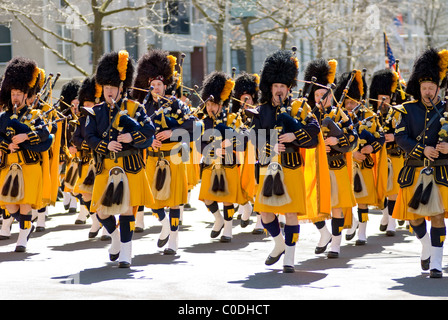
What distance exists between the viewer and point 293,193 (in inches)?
342

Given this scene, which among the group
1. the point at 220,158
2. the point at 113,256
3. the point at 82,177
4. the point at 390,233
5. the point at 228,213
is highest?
Answer: the point at 220,158

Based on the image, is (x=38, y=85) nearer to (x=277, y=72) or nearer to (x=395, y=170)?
(x=277, y=72)

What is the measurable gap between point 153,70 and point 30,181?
192 centimetres

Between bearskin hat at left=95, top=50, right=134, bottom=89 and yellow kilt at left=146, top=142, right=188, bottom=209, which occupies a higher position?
bearskin hat at left=95, top=50, right=134, bottom=89

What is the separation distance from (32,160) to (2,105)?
2.47 ft

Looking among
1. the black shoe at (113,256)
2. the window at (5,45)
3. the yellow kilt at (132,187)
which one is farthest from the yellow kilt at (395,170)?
the window at (5,45)

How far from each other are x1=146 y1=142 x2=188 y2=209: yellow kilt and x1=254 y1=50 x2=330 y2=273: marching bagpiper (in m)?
1.71

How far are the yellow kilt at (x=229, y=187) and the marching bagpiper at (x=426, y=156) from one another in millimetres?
3122

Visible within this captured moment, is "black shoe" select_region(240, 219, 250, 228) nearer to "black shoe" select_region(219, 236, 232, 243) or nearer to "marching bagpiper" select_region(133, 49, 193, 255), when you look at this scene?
"black shoe" select_region(219, 236, 232, 243)

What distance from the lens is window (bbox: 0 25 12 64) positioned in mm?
27719

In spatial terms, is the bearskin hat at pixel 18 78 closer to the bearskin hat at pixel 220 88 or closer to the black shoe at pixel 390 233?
the bearskin hat at pixel 220 88

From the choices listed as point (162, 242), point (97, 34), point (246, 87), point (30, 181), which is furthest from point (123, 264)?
point (97, 34)

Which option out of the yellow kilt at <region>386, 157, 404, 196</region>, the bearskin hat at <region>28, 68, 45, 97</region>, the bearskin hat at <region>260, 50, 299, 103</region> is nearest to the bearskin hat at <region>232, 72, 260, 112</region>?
the yellow kilt at <region>386, 157, 404, 196</region>

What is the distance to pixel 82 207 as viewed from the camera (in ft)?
44.4
